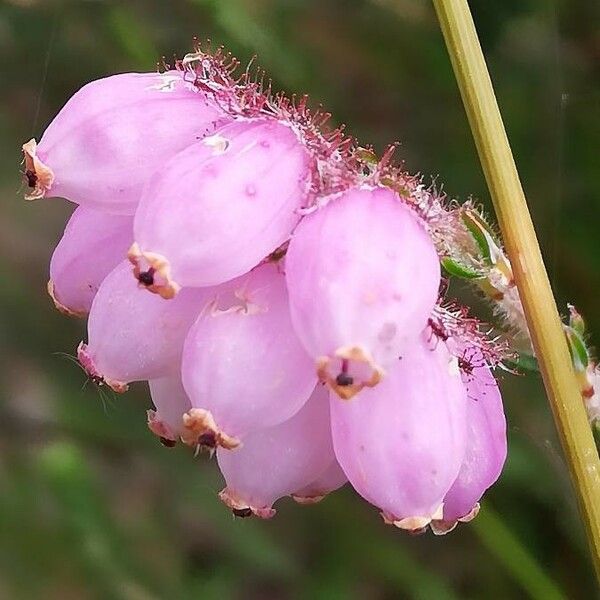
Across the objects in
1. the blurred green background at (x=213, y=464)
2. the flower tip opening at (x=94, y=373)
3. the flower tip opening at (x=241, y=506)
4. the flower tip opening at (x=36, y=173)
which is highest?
the flower tip opening at (x=36, y=173)

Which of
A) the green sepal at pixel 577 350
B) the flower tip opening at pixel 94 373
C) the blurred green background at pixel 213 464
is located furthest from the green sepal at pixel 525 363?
the blurred green background at pixel 213 464

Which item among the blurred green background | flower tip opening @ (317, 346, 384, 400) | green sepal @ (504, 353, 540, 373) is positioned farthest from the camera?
the blurred green background

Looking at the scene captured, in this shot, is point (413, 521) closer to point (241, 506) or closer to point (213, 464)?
point (241, 506)

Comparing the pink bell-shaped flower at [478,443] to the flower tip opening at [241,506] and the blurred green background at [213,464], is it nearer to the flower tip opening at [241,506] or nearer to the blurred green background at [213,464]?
the flower tip opening at [241,506]

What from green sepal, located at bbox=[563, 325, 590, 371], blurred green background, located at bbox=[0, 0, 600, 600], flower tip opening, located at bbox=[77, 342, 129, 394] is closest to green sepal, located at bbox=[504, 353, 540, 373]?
green sepal, located at bbox=[563, 325, 590, 371]

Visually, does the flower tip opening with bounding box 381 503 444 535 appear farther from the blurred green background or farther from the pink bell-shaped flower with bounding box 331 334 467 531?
the blurred green background

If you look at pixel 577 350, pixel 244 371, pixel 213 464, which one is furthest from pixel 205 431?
pixel 213 464
